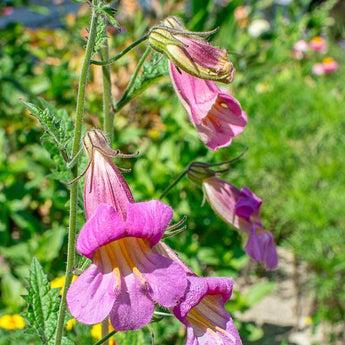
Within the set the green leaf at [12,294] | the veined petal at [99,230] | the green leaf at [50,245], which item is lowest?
the green leaf at [12,294]

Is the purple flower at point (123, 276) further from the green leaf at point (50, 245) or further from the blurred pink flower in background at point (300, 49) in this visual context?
the blurred pink flower in background at point (300, 49)

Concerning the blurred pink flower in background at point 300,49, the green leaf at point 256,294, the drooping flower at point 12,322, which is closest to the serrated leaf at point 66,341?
the drooping flower at point 12,322

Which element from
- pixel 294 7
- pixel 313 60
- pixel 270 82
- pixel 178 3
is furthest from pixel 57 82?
pixel 294 7

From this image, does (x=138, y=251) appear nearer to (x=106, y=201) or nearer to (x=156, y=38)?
(x=106, y=201)

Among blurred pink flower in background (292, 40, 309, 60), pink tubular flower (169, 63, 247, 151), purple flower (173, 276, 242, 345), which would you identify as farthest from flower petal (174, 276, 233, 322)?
blurred pink flower in background (292, 40, 309, 60)

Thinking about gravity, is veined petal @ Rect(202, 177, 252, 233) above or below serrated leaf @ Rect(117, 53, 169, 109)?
below

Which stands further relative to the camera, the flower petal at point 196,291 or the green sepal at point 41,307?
the green sepal at point 41,307

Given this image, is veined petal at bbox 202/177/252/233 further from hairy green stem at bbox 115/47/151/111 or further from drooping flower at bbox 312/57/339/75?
drooping flower at bbox 312/57/339/75
